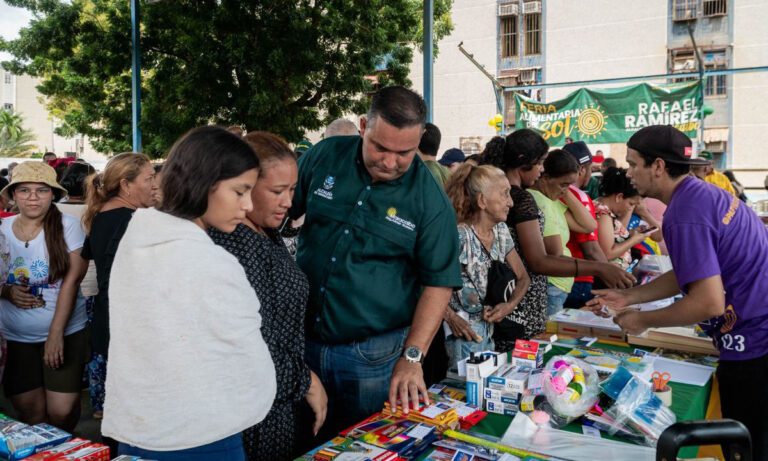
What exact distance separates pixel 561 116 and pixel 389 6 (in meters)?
3.73

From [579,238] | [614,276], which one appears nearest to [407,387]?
[614,276]

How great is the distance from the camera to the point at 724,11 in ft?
64.7

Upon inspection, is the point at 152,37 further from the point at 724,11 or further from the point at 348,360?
the point at 724,11

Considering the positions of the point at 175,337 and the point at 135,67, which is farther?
the point at 135,67

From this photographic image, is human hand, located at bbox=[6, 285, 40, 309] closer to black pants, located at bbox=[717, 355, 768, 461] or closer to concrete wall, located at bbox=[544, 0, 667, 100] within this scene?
black pants, located at bbox=[717, 355, 768, 461]

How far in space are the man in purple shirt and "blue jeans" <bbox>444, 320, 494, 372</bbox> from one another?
0.73m

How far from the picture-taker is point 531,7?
74.7ft

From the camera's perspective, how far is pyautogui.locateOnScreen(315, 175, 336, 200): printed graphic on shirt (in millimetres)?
2180

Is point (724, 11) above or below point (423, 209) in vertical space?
above

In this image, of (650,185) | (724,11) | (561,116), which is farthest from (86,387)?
(724,11)

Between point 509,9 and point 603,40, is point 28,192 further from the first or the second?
point 509,9

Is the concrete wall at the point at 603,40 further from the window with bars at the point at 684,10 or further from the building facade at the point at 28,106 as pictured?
the building facade at the point at 28,106

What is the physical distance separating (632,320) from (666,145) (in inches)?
27.4

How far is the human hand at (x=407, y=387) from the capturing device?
1880mm
